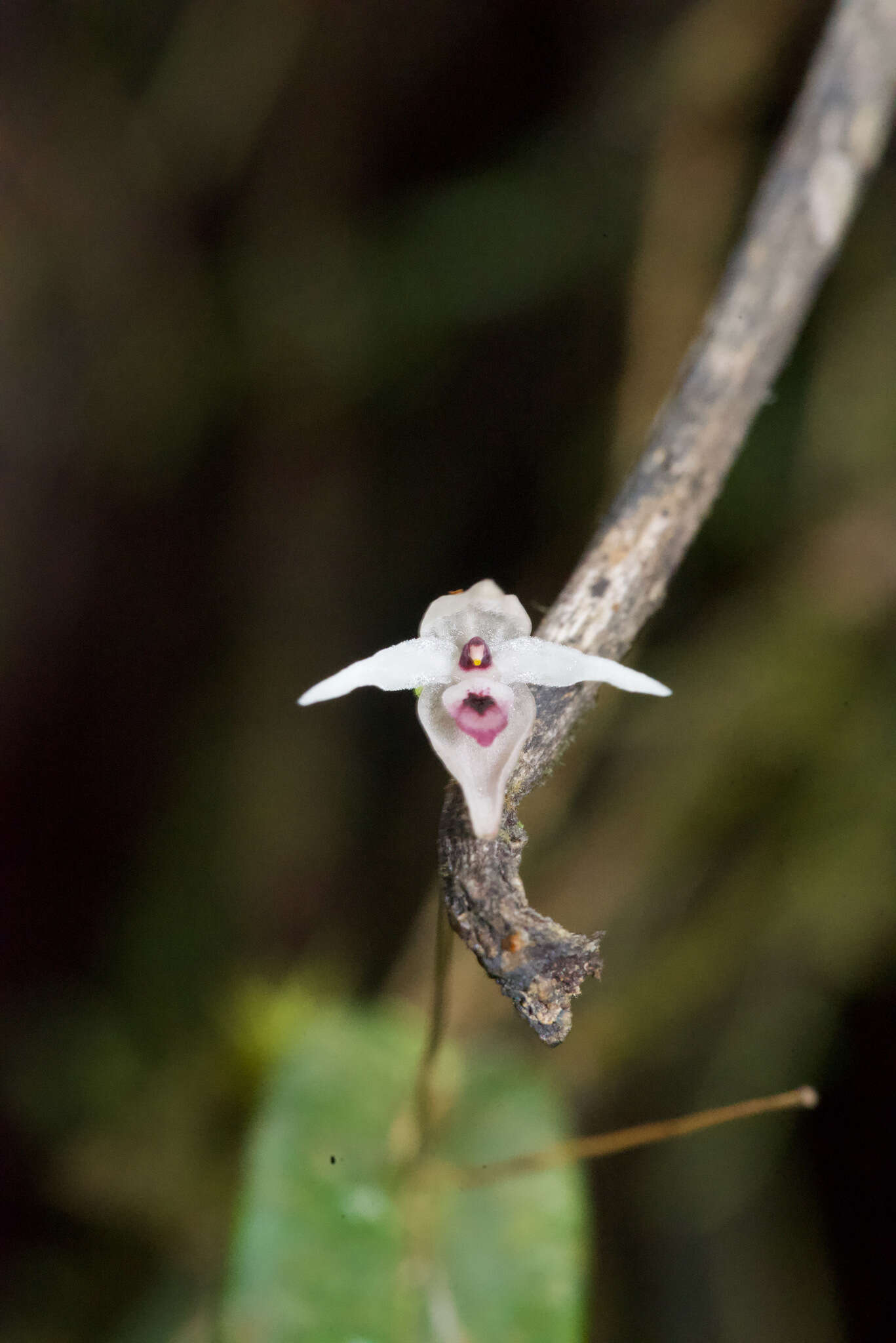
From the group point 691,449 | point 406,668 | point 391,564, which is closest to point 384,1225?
point 406,668

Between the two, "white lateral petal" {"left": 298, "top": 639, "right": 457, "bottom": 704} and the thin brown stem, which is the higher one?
"white lateral petal" {"left": 298, "top": 639, "right": 457, "bottom": 704}

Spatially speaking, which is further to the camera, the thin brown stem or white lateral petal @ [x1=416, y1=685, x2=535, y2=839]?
the thin brown stem

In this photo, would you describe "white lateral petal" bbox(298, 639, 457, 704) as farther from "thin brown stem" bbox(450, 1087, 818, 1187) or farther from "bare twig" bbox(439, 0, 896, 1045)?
"thin brown stem" bbox(450, 1087, 818, 1187)

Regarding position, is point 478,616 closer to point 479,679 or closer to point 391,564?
point 479,679

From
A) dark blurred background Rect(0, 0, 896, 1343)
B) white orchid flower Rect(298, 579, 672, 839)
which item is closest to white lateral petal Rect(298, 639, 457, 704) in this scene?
white orchid flower Rect(298, 579, 672, 839)

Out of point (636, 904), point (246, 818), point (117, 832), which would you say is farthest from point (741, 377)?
point (117, 832)

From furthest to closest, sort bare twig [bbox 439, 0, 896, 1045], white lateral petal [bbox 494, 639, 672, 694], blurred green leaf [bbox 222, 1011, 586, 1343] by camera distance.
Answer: blurred green leaf [bbox 222, 1011, 586, 1343] < white lateral petal [bbox 494, 639, 672, 694] < bare twig [bbox 439, 0, 896, 1045]

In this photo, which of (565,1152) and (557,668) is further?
(565,1152)
